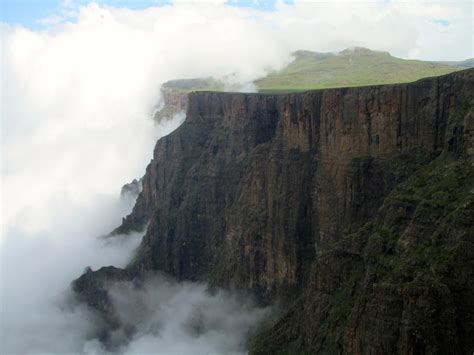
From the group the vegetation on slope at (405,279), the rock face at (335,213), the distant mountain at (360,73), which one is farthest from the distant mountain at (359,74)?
the vegetation on slope at (405,279)

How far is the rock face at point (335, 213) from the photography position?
205 feet

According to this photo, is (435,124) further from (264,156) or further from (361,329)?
(264,156)

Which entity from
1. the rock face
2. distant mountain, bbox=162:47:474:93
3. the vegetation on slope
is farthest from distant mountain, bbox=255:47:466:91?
the vegetation on slope

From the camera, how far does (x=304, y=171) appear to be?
104 m

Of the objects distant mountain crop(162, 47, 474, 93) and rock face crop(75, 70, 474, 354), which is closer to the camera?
rock face crop(75, 70, 474, 354)

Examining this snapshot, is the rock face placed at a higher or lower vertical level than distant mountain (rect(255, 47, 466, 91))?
lower

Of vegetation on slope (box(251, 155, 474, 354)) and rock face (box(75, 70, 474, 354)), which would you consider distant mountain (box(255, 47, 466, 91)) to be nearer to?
rock face (box(75, 70, 474, 354))

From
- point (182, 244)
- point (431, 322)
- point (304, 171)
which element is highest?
point (304, 171)

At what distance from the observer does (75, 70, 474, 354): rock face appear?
62469mm

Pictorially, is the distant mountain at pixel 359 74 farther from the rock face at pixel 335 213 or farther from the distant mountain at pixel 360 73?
the rock face at pixel 335 213

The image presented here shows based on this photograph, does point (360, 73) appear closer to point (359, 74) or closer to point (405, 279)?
point (359, 74)

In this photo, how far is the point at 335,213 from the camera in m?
95.4

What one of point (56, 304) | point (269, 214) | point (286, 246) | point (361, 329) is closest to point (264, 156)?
point (269, 214)

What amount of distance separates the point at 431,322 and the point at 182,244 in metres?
84.0
